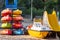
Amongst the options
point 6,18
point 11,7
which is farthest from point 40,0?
point 6,18

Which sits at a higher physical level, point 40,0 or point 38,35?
point 40,0

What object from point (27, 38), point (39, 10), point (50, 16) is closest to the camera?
point (27, 38)

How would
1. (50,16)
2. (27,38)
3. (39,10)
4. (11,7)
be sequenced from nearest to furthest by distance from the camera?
(27,38), (50,16), (11,7), (39,10)

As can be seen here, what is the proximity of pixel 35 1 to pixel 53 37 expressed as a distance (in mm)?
8040

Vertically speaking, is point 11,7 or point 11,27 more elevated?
point 11,7

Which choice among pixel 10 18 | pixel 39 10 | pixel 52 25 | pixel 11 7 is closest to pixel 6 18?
pixel 10 18

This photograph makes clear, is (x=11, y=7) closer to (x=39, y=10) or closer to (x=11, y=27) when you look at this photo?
(x=11, y=27)

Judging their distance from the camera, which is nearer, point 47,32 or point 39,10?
point 47,32

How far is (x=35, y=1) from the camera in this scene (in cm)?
1588

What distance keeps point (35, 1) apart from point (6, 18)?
742cm

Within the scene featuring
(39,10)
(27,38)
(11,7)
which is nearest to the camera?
(27,38)

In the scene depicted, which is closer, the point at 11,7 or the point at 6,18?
the point at 6,18

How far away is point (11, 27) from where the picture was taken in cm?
879

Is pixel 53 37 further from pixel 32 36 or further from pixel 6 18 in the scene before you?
pixel 6 18
